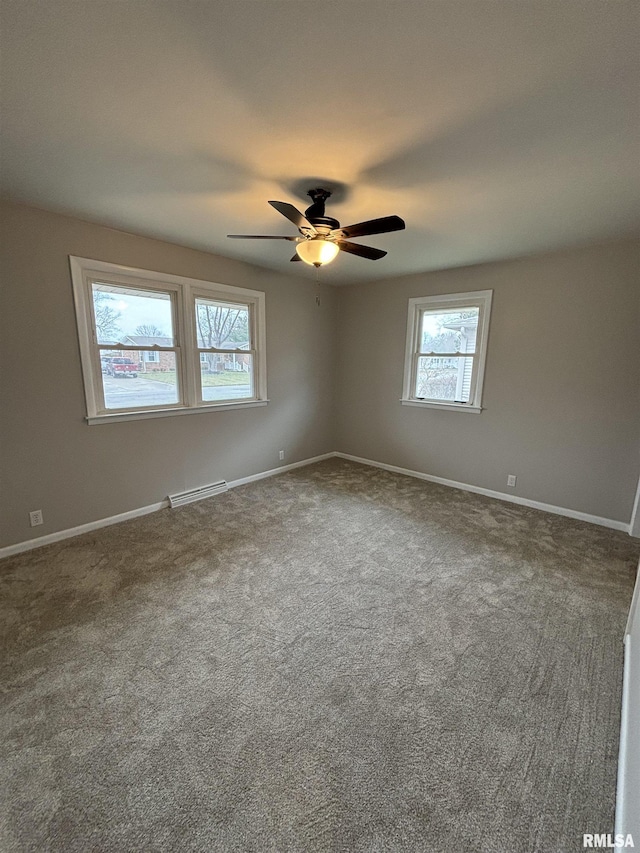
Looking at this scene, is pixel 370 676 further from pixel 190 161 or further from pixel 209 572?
pixel 190 161

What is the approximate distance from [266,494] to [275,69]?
11.1 feet

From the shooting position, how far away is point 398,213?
2.46m

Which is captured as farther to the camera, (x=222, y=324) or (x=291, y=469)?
(x=291, y=469)

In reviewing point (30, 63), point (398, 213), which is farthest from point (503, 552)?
point (30, 63)

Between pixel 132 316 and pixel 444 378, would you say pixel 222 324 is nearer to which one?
pixel 132 316

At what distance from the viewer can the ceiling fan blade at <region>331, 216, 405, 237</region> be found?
186 cm

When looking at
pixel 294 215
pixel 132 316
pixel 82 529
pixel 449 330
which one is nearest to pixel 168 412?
pixel 132 316

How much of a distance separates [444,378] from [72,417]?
3881mm

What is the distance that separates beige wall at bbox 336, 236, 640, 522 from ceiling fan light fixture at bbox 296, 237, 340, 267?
2266 millimetres

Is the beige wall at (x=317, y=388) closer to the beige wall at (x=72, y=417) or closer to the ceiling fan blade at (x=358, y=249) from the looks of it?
the beige wall at (x=72, y=417)

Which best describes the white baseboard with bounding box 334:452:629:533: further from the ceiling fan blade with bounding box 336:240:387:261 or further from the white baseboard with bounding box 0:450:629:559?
the ceiling fan blade with bounding box 336:240:387:261

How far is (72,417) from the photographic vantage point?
284 centimetres

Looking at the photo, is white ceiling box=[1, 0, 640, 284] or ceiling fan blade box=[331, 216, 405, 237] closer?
white ceiling box=[1, 0, 640, 284]

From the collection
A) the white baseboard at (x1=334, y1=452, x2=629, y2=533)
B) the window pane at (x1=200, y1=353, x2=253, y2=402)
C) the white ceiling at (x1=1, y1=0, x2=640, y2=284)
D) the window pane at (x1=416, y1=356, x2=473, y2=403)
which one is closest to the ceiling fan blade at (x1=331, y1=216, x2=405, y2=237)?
the white ceiling at (x1=1, y1=0, x2=640, y2=284)
